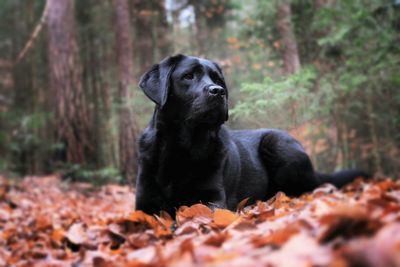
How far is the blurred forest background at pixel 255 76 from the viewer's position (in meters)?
7.53

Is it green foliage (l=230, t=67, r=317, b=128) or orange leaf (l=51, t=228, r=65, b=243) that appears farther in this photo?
green foliage (l=230, t=67, r=317, b=128)

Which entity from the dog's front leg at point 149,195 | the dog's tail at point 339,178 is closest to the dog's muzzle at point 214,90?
the dog's front leg at point 149,195

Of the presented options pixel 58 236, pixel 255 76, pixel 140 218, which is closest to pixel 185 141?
pixel 140 218

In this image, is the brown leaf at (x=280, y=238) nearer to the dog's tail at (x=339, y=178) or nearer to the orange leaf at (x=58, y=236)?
the orange leaf at (x=58, y=236)

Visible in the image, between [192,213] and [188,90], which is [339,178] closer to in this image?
[188,90]

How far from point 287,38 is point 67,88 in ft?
18.1

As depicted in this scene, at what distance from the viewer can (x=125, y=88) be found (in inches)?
450

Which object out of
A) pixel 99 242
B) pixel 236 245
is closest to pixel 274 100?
pixel 99 242

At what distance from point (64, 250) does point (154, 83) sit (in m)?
1.51

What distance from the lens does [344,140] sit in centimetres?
1102

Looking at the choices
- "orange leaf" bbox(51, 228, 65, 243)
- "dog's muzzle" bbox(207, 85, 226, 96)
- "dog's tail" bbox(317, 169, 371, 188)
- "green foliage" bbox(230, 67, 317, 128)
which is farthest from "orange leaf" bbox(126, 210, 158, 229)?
"dog's tail" bbox(317, 169, 371, 188)

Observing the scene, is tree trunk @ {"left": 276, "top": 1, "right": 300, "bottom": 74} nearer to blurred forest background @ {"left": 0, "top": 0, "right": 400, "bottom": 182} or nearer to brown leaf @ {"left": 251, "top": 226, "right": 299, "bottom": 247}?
blurred forest background @ {"left": 0, "top": 0, "right": 400, "bottom": 182}

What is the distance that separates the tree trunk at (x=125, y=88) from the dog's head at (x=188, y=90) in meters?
6.73

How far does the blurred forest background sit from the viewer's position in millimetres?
7527
